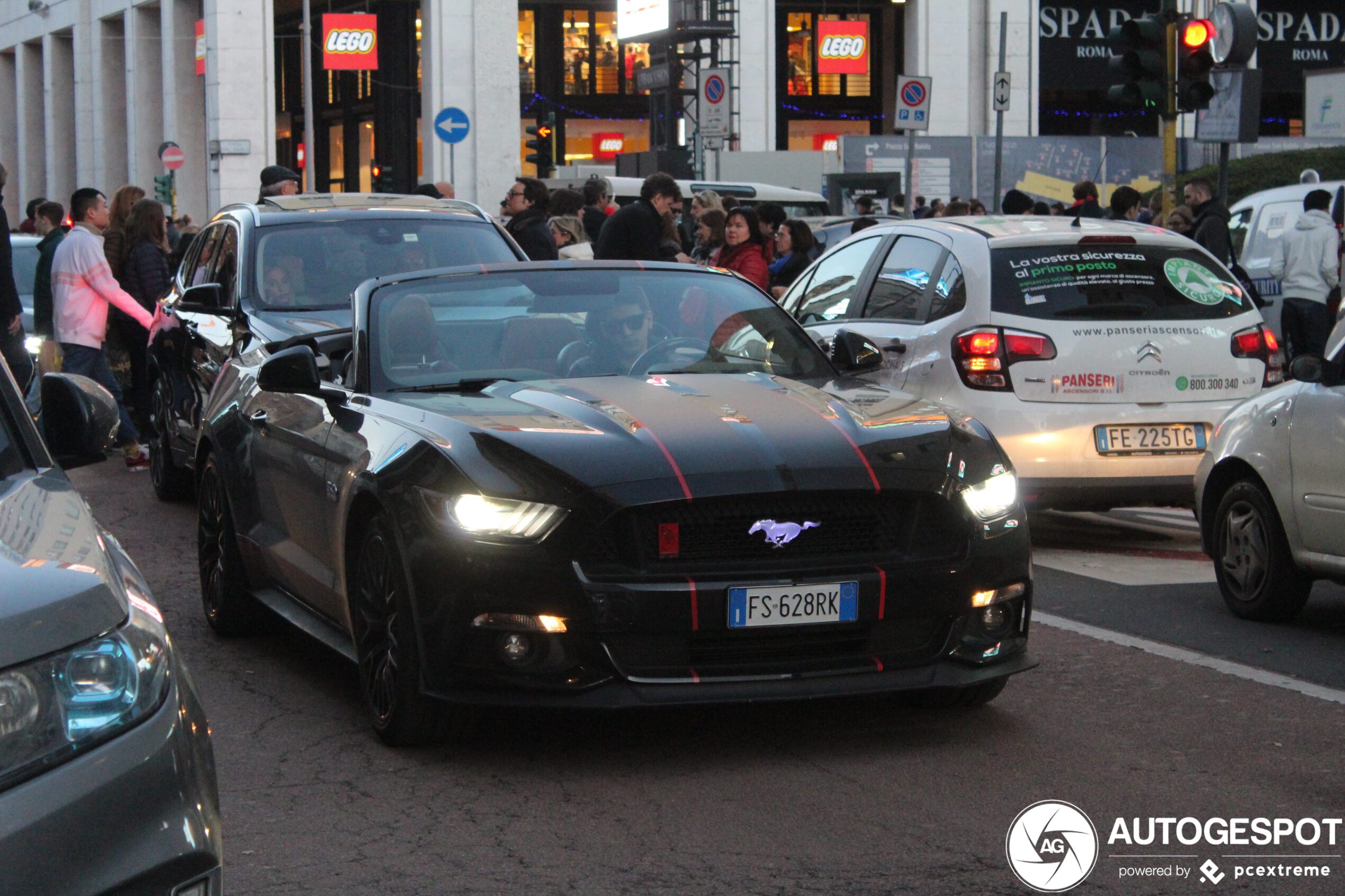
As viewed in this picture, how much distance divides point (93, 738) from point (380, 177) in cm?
5270

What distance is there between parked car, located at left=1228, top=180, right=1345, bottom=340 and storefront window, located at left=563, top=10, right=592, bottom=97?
4107cm

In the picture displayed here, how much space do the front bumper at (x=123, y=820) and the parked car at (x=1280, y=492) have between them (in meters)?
5.05

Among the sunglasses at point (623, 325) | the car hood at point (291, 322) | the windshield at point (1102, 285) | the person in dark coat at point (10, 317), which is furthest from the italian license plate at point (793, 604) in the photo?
the person in dark coat at point (10, 317)

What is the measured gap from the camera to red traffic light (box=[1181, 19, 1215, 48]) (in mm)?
14273

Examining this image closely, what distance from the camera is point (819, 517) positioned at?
5.01 metres

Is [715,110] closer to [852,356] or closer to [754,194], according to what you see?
[754,194]

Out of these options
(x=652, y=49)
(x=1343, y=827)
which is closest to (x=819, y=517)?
(x=1343, y=827)

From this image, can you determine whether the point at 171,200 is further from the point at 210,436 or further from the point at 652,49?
the point at 210,436

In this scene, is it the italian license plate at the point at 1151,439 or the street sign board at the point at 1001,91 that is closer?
the italian license plate at the point at 1151,439

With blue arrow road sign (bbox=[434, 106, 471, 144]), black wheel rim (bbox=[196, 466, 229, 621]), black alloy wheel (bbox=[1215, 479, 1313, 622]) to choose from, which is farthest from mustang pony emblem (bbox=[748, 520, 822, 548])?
blue arrow road sign (bbox=[434, 106, 471, 144])

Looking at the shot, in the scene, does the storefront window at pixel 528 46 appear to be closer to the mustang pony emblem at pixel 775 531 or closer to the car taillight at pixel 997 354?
the car taillight at pixel 997 354

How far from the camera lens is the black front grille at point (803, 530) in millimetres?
4887

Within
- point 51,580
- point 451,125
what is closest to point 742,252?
point 51,580

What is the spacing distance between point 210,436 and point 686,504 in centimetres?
314
